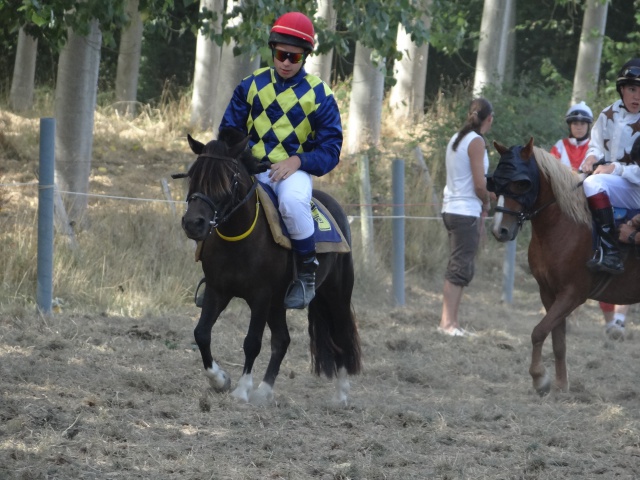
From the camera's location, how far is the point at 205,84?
19609mm

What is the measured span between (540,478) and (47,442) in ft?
7.85

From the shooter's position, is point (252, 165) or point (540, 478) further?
point (252, 165)

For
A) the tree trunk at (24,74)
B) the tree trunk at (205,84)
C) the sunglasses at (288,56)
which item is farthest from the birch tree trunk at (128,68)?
the sunglasses at (288,56)

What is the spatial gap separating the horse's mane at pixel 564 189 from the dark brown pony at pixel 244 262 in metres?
1.67

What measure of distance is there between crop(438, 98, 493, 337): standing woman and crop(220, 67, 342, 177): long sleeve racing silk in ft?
12.5

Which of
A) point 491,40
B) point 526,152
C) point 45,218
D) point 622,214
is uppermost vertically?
point 491,40

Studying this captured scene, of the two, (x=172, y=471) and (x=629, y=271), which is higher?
(x=629, y=271)

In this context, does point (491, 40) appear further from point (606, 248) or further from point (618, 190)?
point (606, 248)

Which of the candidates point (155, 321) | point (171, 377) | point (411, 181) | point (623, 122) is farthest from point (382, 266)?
point (171, 377)

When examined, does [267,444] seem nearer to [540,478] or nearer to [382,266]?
[540,478]

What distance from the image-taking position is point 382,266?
44.3ft

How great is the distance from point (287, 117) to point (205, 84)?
514 inches

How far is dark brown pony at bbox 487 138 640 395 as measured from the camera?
8.04 m

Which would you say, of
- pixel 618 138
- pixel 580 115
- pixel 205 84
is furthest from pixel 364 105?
pixel 618 138
